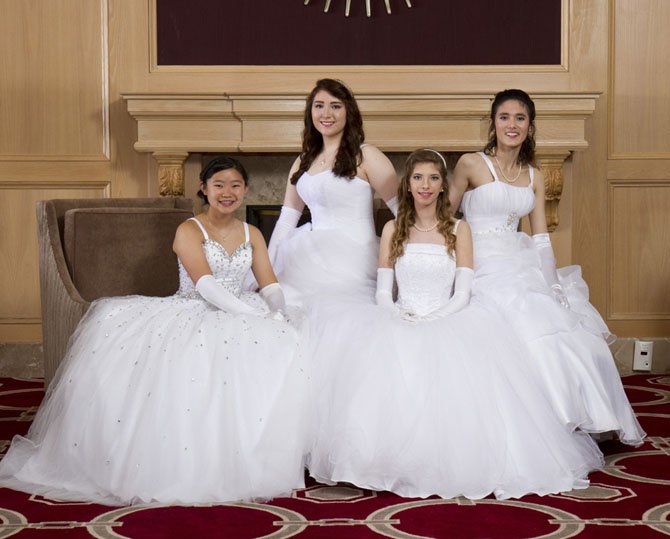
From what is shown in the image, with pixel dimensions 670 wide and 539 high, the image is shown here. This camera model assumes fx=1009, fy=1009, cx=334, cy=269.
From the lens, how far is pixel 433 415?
3.15 m

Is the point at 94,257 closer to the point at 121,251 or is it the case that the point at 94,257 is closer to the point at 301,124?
the point at 121,251

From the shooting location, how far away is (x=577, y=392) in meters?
3.45

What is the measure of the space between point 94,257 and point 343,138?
43.3 inches

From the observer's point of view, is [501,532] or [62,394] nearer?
[501,532]

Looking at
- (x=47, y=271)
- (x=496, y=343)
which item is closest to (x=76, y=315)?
(x=47, y=271)

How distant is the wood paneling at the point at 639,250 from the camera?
580 cm

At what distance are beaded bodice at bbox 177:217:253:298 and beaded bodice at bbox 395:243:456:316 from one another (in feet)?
1.82

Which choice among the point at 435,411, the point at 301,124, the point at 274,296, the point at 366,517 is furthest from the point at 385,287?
the point at 301,124

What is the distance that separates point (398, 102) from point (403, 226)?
6.49ft

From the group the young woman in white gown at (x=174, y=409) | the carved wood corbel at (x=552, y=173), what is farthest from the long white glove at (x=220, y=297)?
the carved wood corbel at (x=552, y=173)

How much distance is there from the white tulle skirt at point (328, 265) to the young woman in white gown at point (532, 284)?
42 cm

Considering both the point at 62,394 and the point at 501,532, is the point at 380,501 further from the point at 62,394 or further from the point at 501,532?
the point at 62,394

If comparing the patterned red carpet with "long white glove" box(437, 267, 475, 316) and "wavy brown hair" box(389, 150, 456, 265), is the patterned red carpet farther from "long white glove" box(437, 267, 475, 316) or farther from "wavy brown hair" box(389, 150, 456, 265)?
"wavy brown hair" box(389, 150, 456, 265)

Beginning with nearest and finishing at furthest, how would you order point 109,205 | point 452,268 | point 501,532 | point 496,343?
point 501,532 → point 496,343 → point 452,268 → point 109,205
